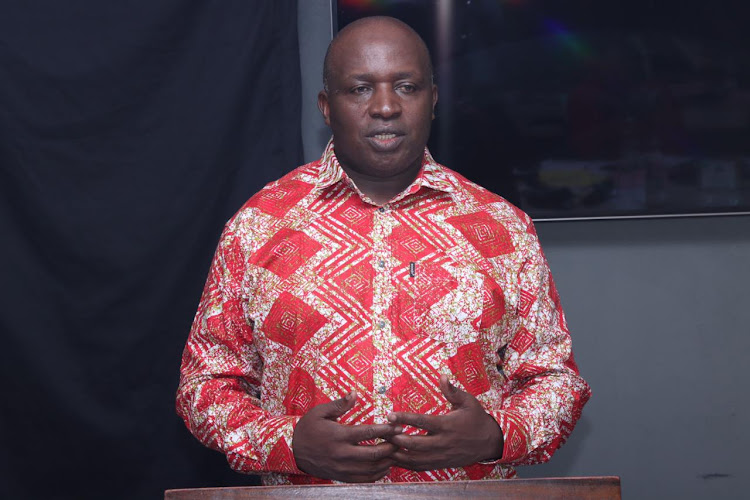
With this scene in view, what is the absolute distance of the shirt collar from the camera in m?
1.58

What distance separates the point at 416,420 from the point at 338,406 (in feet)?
0.42

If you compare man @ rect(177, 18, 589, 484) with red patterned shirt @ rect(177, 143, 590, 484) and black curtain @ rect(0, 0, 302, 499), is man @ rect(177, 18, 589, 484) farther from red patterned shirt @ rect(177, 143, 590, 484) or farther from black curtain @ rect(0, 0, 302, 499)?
black curtain @ rect(0, 0, 302, 499)

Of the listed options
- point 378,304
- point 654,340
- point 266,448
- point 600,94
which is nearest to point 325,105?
point 378,304

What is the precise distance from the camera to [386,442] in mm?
1343

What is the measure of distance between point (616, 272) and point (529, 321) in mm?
850

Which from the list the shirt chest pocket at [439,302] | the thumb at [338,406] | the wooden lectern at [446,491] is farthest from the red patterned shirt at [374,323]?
the wooden lectern at [446,491]

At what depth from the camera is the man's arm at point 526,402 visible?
4.39 feet

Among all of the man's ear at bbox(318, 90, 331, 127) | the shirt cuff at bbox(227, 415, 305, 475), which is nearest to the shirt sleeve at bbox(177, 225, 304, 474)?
the shirt cuff at bbox(227, 415, 305, 475)

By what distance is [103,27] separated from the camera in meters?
2.08

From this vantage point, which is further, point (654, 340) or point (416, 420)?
point (654, 340)

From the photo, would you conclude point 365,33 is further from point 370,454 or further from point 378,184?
point 370,454

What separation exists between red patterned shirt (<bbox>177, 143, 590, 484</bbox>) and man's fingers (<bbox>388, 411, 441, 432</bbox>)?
158mm

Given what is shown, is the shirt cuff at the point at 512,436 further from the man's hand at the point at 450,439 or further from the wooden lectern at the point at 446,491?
the wooden lectern at the point at 446,491

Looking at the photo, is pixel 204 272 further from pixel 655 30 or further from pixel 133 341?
pixel 655 30
